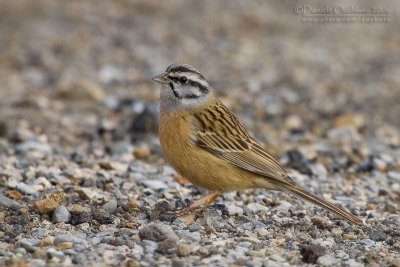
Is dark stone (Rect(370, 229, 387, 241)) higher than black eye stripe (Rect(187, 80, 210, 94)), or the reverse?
black eye stripe (Rect(187, 80, 210, 94))

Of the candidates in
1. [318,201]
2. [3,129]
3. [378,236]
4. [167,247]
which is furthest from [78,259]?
[3,129]

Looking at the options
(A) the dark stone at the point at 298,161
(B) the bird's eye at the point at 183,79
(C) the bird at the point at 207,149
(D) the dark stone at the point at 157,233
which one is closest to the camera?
(D) the dark stone at the point at 157,233

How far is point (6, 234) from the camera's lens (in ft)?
19.9

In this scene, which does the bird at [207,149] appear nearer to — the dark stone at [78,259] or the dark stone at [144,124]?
the dark stone at [78,259]

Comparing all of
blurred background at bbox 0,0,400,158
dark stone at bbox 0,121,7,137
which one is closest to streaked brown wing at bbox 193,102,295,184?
blurred background at bbox 0,0,400,158

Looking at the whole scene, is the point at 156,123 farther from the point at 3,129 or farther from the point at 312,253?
the point at 312,253

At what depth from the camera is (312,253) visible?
5922 millimetres

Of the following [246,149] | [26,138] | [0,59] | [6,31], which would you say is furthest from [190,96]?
[6,31]

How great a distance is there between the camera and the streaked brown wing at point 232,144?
723cm

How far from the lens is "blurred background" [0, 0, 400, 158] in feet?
36.2

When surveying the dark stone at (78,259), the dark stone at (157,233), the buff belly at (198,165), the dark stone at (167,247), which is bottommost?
the dark stone at (78,259)

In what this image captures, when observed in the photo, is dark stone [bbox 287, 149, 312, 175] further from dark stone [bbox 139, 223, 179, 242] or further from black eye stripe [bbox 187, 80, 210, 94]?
dark stone [bbox 139, 223, 179, 242]

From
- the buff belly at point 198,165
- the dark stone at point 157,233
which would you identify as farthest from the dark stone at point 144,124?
the dark stone at point 157,233

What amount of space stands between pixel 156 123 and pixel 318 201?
13.9ft
